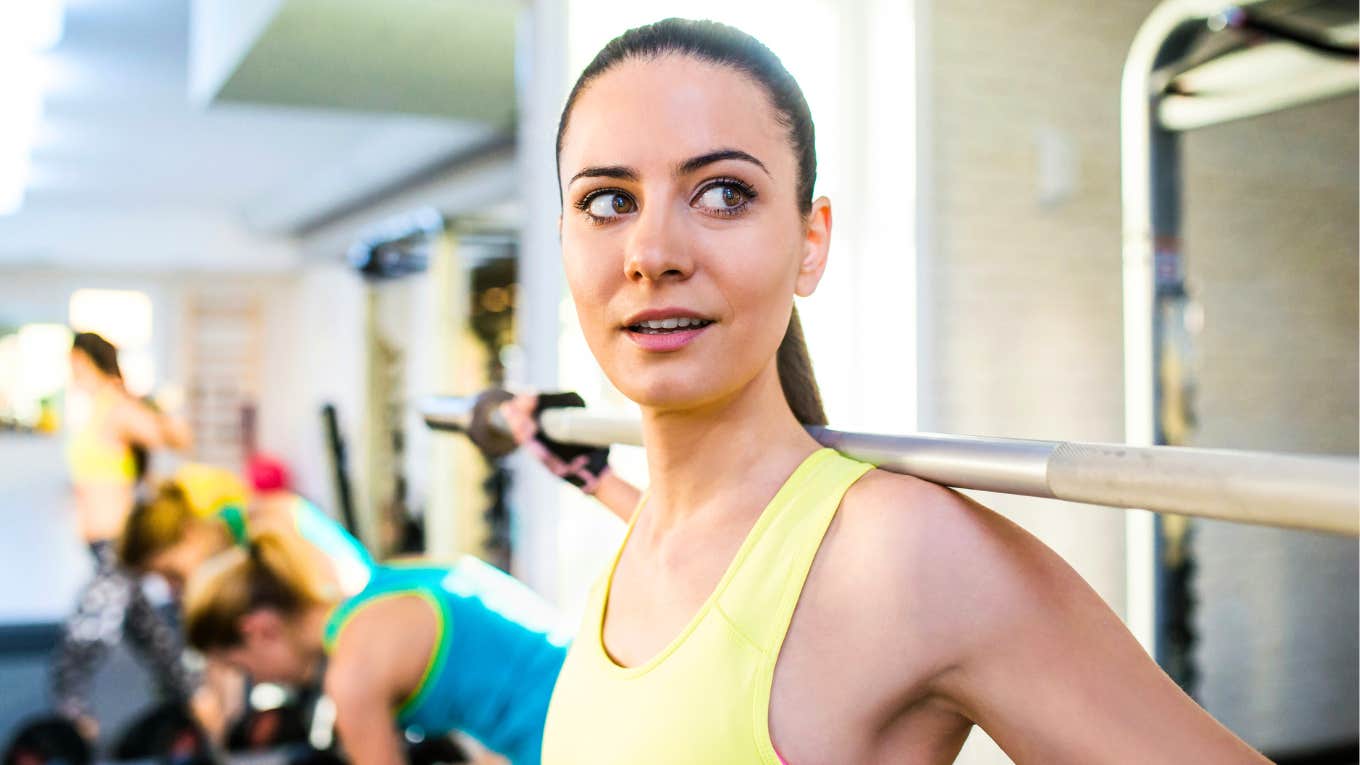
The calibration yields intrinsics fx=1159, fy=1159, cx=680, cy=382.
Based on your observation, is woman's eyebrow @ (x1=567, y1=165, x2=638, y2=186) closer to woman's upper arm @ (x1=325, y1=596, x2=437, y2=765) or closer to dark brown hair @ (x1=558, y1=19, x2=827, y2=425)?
dark brown hair @ (x1=558, y1=19, x2=827, y2=425)

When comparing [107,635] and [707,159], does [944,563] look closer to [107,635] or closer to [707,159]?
[707,159]

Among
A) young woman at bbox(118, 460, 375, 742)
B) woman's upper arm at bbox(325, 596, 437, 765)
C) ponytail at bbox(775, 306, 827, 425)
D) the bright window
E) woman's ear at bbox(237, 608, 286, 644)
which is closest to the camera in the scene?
ponytail at bbox(775, 306, 827, 425)

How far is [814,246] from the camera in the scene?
834 mm

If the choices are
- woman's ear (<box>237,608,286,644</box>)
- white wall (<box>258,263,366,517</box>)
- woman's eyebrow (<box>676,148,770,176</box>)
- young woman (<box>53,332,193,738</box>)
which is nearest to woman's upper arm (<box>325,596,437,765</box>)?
woman's ear (<box>237,608,286,644</box>)

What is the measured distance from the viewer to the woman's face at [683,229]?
747mm

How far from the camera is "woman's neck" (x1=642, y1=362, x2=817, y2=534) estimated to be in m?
0.83

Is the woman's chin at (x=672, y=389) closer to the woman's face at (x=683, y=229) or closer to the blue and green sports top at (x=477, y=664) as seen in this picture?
the woman's face at (x=683, y=229)

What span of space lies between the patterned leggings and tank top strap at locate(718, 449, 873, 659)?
12.2ft

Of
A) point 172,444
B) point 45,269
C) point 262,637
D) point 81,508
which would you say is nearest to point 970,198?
point 262,637

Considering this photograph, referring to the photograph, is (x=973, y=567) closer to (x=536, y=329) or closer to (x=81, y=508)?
(x=536, y=329)

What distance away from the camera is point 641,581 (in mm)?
894

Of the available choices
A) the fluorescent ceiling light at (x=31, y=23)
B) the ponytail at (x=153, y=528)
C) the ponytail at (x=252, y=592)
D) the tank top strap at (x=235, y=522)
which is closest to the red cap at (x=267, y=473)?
the fluorescent ceiling light at (x=31, y=23)

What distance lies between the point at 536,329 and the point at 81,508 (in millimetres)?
2323

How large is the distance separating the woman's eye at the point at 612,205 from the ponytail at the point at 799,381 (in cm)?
21
